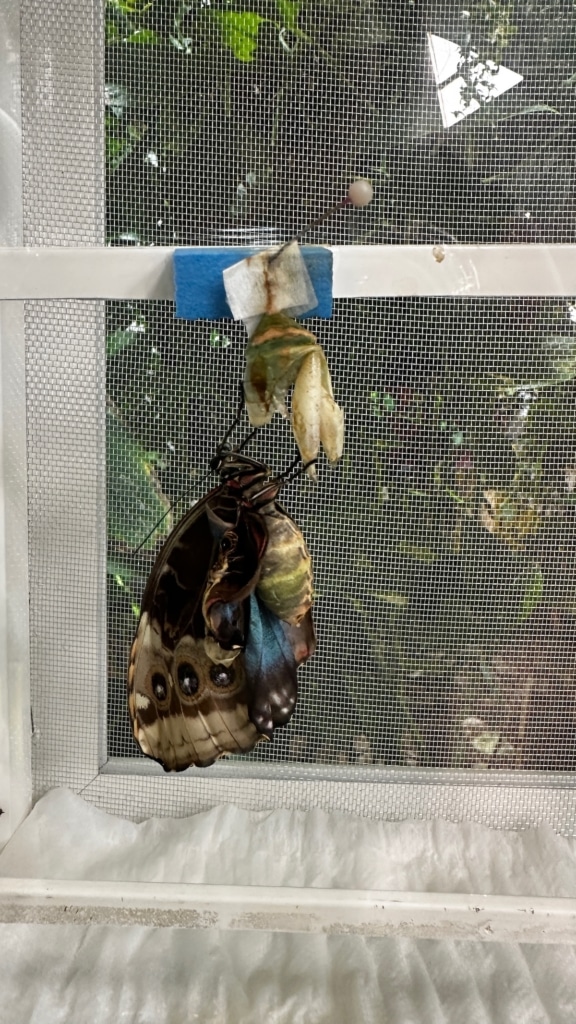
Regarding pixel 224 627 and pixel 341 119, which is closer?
pixel 224 627

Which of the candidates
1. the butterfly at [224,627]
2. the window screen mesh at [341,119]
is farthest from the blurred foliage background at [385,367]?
the butterfly at [224,627]

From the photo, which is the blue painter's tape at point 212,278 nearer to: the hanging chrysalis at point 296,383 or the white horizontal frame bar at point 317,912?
the hanging chrysalis at point 296,383

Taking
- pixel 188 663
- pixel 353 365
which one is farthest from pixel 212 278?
pixel 188 663

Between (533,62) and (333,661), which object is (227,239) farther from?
(333,661)

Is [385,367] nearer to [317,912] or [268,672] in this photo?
[268,672]

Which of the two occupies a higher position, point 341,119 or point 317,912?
point 341,119

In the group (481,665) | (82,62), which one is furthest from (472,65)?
(481,665)
